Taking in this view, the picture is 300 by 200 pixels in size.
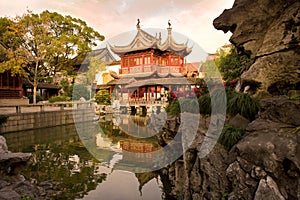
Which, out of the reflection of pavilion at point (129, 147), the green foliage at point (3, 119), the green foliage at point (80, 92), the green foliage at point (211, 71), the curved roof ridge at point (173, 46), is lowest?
the reflection of pavilion at point (129, 147)

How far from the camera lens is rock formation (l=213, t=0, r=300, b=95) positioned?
15.9 feet

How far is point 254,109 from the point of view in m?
4.34

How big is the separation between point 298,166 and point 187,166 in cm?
238

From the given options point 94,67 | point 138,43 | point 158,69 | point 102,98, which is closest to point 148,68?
point 158,69

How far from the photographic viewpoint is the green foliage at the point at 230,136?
3.89 metres

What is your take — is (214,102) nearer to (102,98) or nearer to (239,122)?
(239,122)

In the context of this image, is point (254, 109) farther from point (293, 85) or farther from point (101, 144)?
point (101, 144)

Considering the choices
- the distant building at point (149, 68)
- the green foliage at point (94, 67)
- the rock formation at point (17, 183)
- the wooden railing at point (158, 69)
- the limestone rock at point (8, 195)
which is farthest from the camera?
the wooden railing at point (158, 69)

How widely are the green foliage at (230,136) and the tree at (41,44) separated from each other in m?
17.1

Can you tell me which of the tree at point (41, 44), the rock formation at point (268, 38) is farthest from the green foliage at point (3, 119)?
the rock formation at point (268, 38)

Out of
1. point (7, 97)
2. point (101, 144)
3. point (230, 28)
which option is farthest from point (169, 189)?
point (7, 97)

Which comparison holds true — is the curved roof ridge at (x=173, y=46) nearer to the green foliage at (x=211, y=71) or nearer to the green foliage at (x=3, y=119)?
the green foliage at (x=211, y=71)

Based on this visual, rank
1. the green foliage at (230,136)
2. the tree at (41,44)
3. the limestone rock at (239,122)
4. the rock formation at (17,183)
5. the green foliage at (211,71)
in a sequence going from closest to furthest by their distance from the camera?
the green foliage at (230,136) < the limestone rock at (239,122) < the rock formation at (17,183) < the green foliage at (211,71) < the tree at (41,44)

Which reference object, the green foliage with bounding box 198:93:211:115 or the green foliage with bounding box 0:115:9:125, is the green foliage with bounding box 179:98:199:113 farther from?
the green foliage with bounding box 0:115:9:125
